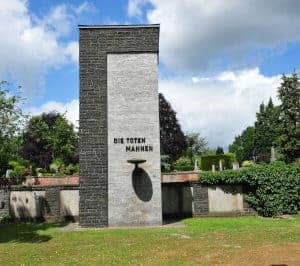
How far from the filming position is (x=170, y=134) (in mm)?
58750

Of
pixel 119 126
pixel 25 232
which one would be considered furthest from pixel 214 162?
pixel 25 232

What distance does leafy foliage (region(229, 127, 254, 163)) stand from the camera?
91.6 m

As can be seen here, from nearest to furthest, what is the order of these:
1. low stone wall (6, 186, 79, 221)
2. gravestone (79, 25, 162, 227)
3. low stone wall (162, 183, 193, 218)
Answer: gravestone (79, 25, 162, 227) → low stone wall (6, 186, 79, 221) → low stone wall (162, 183, 193, 218)

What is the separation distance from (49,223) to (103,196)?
3.23 m

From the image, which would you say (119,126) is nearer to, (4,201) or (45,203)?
(45,203)

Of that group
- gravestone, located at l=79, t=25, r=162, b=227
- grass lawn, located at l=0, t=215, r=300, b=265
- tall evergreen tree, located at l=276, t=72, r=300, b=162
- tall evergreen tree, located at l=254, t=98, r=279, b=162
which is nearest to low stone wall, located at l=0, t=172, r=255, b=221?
grass lawn, located at l=0, t=215, r=300, b=265

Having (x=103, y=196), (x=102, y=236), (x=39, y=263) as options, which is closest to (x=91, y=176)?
(x=103, y=196)

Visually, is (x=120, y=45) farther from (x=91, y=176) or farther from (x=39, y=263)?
(x=39, y=263)

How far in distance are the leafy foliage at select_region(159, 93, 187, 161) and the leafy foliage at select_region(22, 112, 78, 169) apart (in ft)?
37.4

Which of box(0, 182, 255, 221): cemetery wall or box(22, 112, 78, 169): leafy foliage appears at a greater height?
box(22, 112, 78, 169): leafy foliage

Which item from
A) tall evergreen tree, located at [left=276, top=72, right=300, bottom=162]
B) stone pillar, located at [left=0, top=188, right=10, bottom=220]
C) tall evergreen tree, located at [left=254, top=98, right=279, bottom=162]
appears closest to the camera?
stone pillar, located at [left=0, top=188, right=10, bottom=220]

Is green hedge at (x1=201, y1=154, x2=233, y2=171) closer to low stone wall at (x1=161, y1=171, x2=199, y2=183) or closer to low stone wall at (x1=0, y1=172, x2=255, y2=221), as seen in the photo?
low stone wall at (x1=161, y1=171, x2=199, y2=183)

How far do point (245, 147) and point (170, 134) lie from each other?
127 ft

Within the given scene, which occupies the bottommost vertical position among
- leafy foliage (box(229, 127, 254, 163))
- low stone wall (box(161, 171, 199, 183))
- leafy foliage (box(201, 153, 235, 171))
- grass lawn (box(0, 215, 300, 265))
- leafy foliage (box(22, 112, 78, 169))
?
grass lawn (box(0, 215, 300, 265))
